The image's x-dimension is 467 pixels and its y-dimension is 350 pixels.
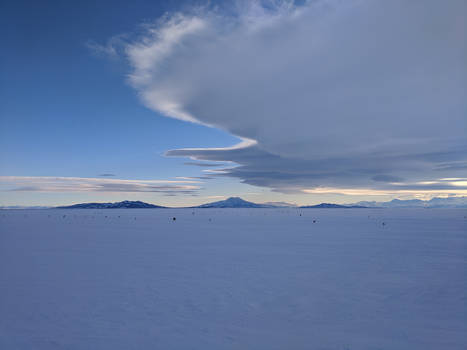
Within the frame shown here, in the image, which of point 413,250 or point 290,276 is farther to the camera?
point 413,250

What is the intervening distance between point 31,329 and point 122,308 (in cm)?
236

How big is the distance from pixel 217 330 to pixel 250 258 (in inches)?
386

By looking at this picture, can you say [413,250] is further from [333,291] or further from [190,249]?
[190,249]

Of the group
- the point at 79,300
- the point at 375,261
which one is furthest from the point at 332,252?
the point at 79,300

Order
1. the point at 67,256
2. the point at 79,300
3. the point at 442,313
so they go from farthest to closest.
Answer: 1. the point at 67,256
2. the point at 79,300
3. the point at 442,313

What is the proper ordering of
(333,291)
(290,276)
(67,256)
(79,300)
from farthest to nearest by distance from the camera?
(67,256), (290,276), (333,291), (79,300)

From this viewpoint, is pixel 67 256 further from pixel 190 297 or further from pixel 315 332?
pixel 315 332

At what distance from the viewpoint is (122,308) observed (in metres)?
9.23

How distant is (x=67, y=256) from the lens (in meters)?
17.7

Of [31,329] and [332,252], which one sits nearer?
[31,329]

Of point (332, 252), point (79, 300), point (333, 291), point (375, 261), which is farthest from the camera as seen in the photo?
point (332, 252)

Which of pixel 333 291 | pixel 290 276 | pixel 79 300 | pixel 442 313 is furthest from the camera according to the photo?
pixel 290 276

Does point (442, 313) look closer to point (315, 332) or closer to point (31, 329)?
point (315, 332)

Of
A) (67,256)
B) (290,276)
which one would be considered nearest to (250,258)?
(290,276)
